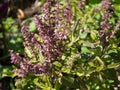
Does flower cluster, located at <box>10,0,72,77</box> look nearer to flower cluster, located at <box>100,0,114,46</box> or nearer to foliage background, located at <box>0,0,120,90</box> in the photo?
foliage background, located at <box>0,0,120,90</box>

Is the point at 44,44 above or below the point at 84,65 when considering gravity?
above

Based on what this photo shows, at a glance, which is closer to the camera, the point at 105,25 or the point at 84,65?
the point at 105,25

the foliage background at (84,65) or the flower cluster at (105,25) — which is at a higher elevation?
the flower cluster at (105,25)

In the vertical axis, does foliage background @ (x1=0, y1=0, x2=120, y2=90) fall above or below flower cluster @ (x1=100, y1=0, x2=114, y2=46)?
below

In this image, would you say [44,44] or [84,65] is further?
[84,65]

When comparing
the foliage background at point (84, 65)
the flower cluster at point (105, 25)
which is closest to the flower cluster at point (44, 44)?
the foliage background at point (84, 65)

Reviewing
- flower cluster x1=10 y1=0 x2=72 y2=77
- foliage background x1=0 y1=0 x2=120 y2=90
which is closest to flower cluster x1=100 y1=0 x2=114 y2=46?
foliage background x1=0 y1=0 x2=120 y2=90

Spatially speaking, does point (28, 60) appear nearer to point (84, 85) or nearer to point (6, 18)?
point (84, 85)

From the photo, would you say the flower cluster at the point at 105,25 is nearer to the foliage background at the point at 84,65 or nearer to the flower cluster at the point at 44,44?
the foliage background at the point at 84,65
